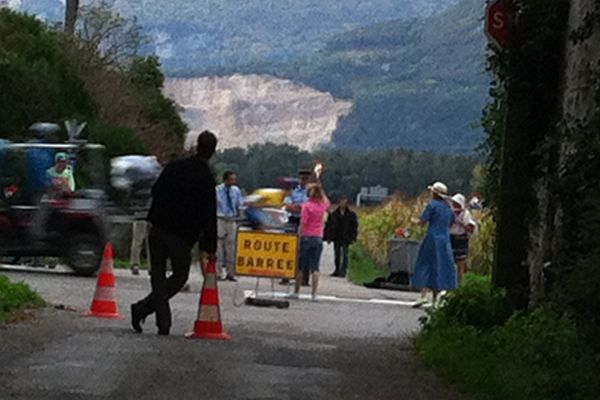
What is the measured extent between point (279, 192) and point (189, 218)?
691 inches

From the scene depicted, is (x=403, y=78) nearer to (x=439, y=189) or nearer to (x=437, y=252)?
(x=439, y=189)

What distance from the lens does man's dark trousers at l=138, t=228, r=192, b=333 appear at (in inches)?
634

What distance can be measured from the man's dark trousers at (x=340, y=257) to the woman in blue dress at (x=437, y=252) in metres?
10.4

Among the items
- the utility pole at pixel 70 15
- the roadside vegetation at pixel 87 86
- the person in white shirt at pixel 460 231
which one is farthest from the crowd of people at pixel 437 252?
the utility pole at pixel 70 15

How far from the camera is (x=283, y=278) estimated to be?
2525cm

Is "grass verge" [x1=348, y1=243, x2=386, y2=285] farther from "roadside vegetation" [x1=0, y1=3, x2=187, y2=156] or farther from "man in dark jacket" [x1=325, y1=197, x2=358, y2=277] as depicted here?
"roadside vegetation" [x1=0, y1=3, x2=187, y2=156]

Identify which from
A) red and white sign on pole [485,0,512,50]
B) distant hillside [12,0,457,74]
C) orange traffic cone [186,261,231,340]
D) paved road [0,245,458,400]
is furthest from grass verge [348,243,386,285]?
distant hillside [12,0,457,74]

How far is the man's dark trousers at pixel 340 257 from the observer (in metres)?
35.3

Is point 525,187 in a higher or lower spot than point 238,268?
higher

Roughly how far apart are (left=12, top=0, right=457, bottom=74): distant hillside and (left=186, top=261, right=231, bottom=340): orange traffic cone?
73406 millimetres

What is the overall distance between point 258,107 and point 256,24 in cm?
1959

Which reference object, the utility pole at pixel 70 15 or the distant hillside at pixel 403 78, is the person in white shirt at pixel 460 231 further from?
the distant hillside at pixel 403 78

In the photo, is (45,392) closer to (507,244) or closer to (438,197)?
Answer: (507,244)

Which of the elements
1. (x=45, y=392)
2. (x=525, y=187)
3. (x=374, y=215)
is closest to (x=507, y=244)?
(x=525, y=187)
